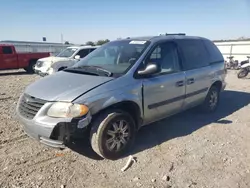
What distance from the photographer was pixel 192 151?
12.8 feet

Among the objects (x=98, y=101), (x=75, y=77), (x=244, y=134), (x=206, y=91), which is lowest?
(x=244, y=134)

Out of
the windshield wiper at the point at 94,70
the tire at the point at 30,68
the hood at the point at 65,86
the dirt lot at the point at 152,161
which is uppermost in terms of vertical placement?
the windshield wiper at the point at 94,70

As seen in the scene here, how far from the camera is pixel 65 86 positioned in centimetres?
346

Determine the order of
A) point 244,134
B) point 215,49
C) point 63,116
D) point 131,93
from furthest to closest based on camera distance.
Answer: point 215,49 → point 244,134 → point 131,93 → point 63,116

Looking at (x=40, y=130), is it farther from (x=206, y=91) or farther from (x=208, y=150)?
(x=206, y=91)

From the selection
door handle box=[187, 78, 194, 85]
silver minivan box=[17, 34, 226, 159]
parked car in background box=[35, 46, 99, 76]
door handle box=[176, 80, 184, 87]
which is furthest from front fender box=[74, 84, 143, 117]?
parked car in background box=[35, 46, 99, 76]

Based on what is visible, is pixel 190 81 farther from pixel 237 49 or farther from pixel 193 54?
pixel 237 49

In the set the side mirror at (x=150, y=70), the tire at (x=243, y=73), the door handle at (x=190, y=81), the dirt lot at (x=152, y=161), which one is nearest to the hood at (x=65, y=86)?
the side mirror at (x=150, y=70)

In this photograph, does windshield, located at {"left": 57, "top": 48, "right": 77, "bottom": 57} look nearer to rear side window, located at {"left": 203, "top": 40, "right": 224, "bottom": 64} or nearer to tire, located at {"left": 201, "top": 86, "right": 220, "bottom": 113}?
rear side window, located at {"left": 203, "top": 40, "right": 224, "bottom": 64}

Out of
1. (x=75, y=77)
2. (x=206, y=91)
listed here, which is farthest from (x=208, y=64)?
(x=75, y=77)

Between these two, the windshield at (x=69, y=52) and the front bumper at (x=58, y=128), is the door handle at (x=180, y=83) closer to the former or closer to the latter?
the front bumper at (x=58, y=128)

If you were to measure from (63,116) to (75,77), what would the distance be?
85 centimetres

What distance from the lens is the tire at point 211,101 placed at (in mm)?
5668

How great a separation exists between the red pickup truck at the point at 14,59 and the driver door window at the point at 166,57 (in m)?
12.8
